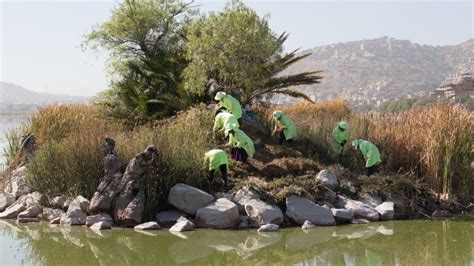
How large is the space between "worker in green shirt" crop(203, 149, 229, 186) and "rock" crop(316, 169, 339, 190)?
70.1 inches

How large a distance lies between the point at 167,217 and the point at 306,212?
240 centimetres

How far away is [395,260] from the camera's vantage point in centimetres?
762

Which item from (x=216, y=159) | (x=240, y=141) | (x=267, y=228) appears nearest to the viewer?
(x=267, y=228)

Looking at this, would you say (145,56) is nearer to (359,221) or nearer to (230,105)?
(230,105)

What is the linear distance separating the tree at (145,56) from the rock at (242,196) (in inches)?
210

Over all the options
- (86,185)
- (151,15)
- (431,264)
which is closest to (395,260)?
(431,264)

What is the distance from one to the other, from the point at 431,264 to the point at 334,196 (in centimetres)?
318

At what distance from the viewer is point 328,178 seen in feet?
34.9

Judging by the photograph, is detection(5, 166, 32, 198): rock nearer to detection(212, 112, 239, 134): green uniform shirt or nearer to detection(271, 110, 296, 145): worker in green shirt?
detection(212, 112, 239, 134): green uniform shirt

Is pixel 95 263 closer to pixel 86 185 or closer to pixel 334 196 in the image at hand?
pixel 86 185

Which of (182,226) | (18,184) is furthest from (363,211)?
(18,184)

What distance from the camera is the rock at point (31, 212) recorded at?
10023 mm

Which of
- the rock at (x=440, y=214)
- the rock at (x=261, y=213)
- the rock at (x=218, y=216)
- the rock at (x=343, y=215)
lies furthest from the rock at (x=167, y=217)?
the rock at (x=440, y=214)

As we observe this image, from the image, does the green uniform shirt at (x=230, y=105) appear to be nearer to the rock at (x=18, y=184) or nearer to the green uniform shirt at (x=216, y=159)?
the green uniform shirt at (x=216, y=159)
